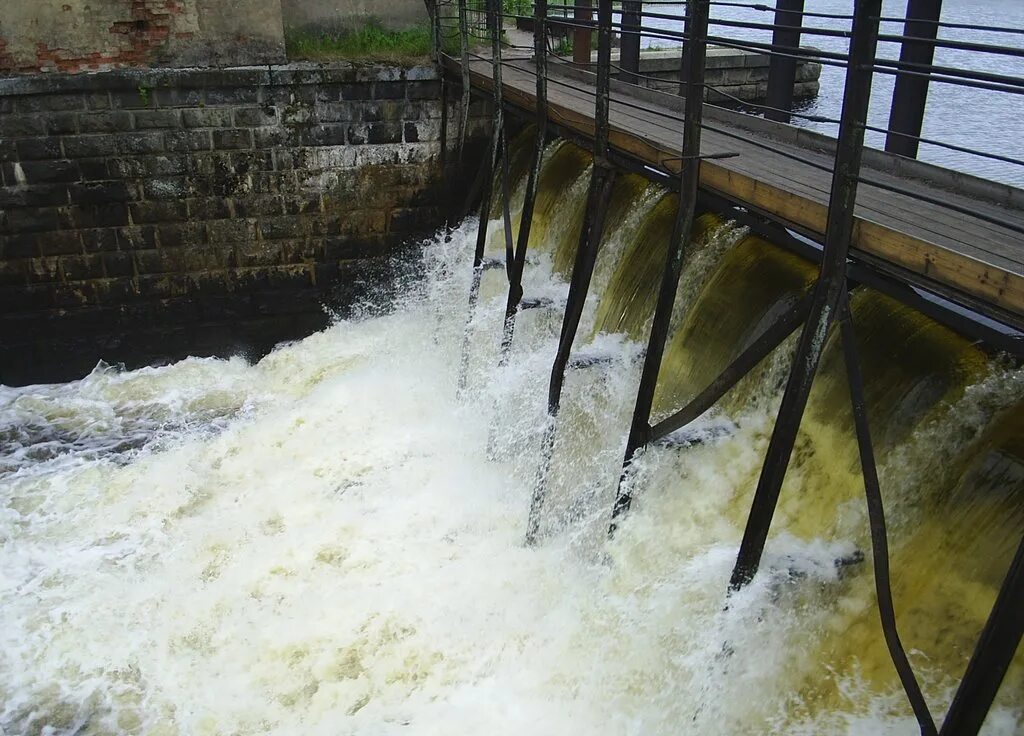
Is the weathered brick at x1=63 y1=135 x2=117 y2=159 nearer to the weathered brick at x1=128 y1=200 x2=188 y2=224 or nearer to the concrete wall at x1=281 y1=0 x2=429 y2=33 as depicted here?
the weathered brick at x1=128 y1=200 x2=188 y2=224

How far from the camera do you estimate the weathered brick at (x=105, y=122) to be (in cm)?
743

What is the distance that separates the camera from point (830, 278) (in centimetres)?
305

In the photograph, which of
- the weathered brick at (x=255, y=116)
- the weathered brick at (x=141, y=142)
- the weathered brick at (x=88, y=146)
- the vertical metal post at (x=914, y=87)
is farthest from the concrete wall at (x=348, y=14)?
the vertical metal post at (x=914, y=87)

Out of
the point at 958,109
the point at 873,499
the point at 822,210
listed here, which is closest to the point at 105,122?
the point at 822,210

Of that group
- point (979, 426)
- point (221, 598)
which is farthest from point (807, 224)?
point (221, 598)

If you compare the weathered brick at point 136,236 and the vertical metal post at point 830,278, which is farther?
the weathered brick at point 136,236

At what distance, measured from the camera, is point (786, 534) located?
3.73 meters

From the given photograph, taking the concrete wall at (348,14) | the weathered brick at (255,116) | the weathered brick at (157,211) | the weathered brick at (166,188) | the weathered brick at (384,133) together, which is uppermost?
the concrete wall at (348,14)

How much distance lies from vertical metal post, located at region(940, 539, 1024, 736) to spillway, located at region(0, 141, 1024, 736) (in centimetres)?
48

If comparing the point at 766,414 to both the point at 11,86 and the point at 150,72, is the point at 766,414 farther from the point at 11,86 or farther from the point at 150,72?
the point at 11,86

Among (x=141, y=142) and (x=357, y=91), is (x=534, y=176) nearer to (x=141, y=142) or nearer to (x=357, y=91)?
(x=357, y=91)

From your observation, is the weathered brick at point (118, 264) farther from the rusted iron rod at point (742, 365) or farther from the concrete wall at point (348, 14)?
the rusted iron rod at point (742, 365)

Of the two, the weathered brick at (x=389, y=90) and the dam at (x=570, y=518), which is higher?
the weathered brick at (x=389, y=90)

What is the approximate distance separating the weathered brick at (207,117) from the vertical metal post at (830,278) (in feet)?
19.8
